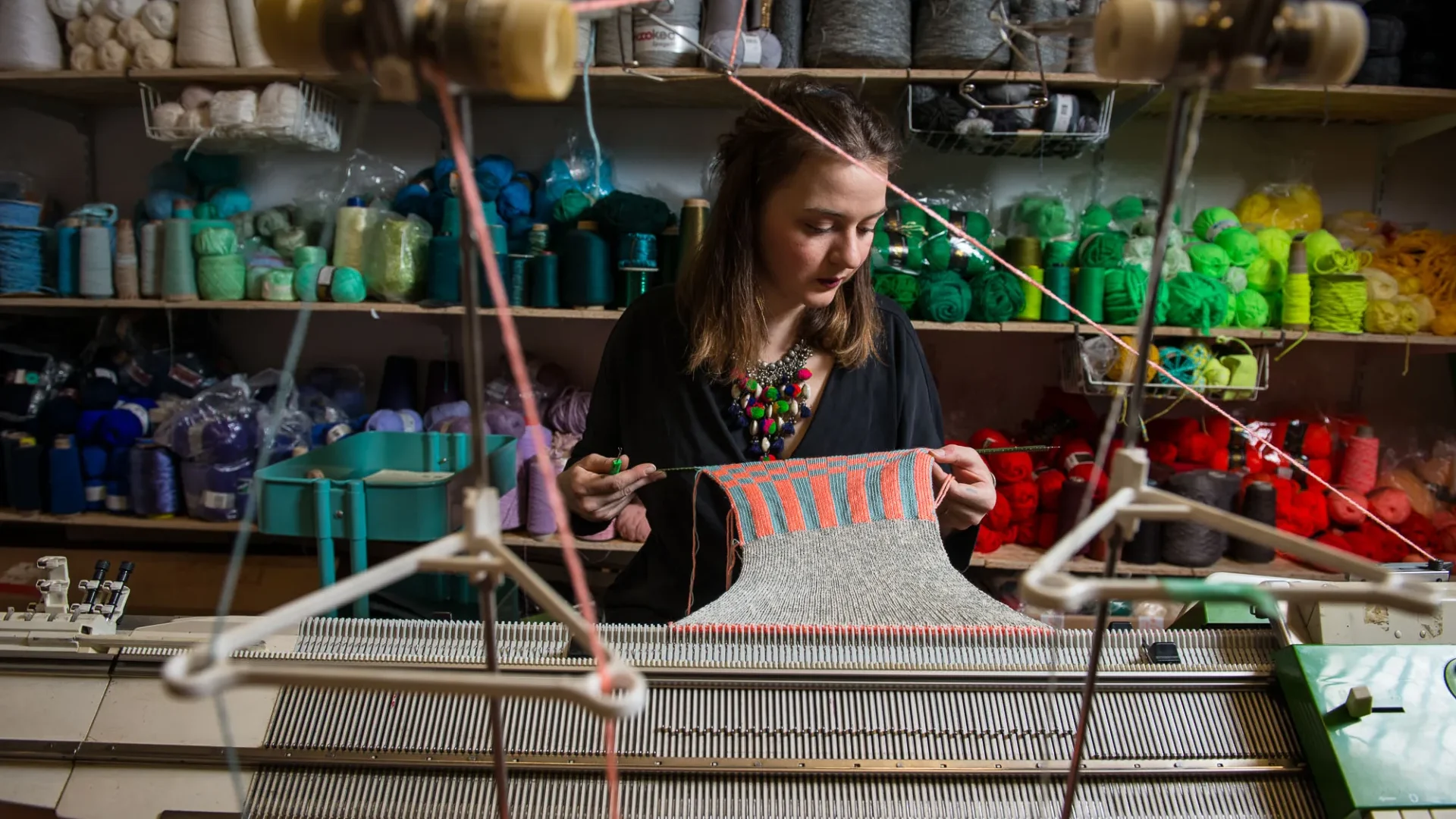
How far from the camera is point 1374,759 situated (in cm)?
83

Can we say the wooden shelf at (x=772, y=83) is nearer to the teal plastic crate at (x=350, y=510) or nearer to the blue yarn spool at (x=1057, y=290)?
the blue yarn spool at (x=1057, y=290)

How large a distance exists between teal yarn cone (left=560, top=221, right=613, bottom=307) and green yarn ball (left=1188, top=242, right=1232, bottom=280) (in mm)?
1755

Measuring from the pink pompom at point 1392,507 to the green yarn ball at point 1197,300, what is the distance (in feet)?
2.62

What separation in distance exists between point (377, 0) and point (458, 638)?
712 mm

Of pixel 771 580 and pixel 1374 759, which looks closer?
pixel 1374 759

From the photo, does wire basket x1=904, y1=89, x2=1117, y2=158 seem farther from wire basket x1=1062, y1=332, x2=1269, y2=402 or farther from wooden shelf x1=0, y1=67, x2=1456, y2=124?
wire basket x1=1062, y1=332, x2=1269, y2=402

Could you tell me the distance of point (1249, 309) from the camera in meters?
2.53

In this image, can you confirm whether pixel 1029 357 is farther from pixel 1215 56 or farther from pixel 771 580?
pixel 1215 56

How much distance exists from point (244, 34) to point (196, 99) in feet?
0.85

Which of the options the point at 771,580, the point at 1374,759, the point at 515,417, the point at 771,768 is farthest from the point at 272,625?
the point at 515,417

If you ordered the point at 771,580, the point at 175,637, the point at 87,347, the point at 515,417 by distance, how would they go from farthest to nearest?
the point at 87,347, the point at 515,417, the point at 771,580, the point at 175,637

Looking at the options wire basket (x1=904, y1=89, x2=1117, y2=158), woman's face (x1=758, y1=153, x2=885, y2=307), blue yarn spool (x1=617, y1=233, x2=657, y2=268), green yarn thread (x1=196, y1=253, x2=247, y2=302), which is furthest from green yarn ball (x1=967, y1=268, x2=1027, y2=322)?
green yarn thread (x1=196, y1=253, x2=247, y2=302)

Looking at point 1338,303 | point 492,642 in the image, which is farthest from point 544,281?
point 1338,303

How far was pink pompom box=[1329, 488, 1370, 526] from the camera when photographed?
262cm
